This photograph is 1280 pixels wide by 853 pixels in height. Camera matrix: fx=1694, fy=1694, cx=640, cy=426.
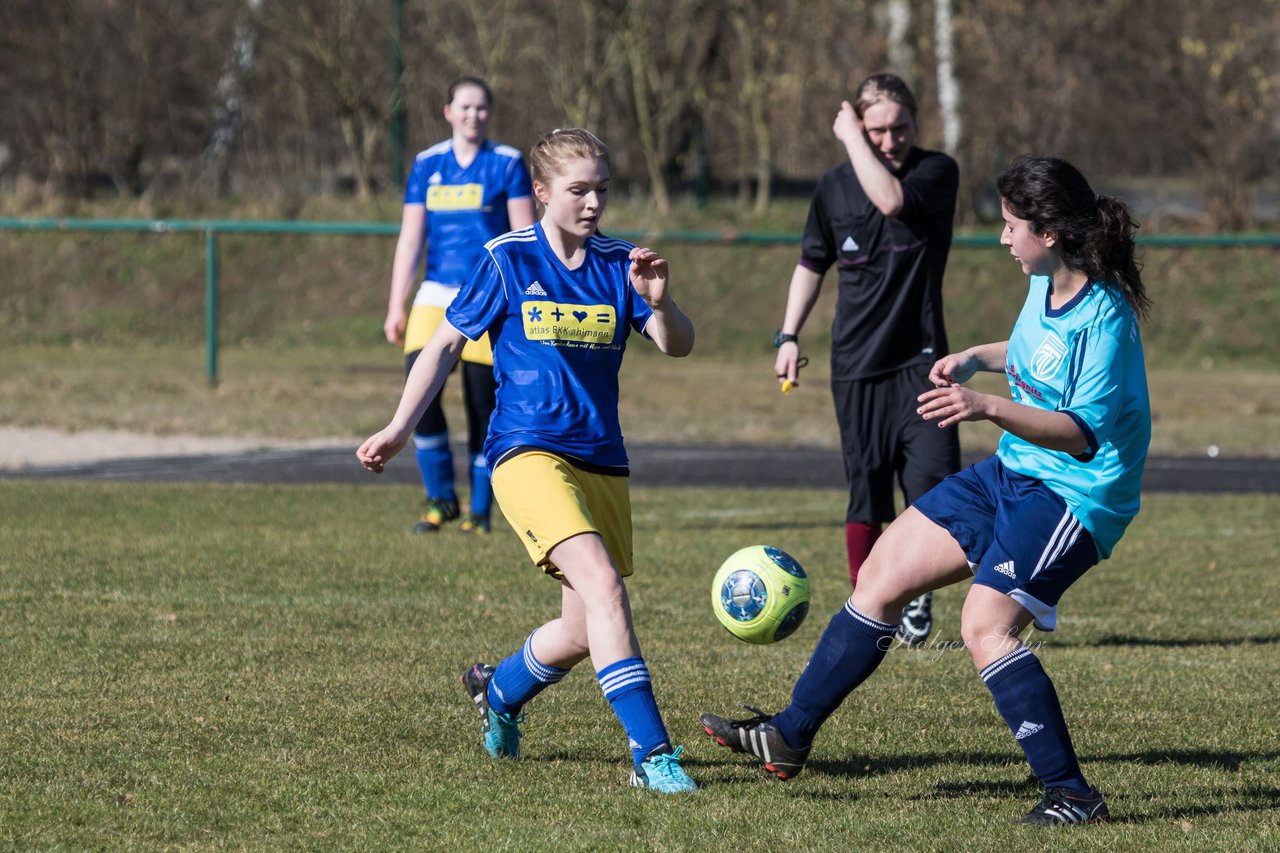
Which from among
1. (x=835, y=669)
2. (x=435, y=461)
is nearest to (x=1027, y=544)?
(x=835, y=669)

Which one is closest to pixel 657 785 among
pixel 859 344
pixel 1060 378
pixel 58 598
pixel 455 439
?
pixel 1060 378

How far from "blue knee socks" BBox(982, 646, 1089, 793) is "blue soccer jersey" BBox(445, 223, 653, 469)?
127cm

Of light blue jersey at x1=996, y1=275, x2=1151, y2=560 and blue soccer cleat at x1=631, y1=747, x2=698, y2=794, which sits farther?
blue soccer cleat at x1=631, y1=747, x2=698, y2=794

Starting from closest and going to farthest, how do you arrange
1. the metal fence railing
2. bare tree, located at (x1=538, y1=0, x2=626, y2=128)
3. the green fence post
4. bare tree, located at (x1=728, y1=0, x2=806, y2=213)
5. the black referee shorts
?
1. the black referee shorts
2. the green fence post
3. the metal fence railing
4. bare tree, located at (x1=728, y1=0, x2=806, y2=213)
5. bare tree, located at (x1=538, y1=0, x2=626, y2=128)

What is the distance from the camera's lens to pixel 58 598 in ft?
24.0

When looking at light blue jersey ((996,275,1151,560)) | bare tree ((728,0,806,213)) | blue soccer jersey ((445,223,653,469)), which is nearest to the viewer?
light blue jersey ((996,275,1151,560))

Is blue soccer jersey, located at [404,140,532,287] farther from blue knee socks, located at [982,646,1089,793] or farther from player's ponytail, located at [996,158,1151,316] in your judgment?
blue knee socks, located at [982,646,1089,793]

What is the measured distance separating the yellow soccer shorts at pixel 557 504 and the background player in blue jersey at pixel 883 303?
80.0 inches

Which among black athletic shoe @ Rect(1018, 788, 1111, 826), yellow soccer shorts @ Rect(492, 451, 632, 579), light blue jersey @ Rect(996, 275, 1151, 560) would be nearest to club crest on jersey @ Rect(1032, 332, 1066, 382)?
light blue jersey @ Rect(996, 275, 1151, 560)

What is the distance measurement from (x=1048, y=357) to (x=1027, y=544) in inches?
19.2

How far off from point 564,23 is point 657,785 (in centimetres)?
2306

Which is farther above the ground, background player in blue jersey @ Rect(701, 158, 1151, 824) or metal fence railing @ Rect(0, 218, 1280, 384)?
background player in blue jersey @ Rect(701, 158, 1151, 824)

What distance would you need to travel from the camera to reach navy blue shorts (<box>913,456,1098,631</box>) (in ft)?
14.4

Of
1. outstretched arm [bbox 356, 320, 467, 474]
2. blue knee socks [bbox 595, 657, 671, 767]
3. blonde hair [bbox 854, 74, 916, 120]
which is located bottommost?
blue knee socks [bbox 595, 657, 671, 767]
